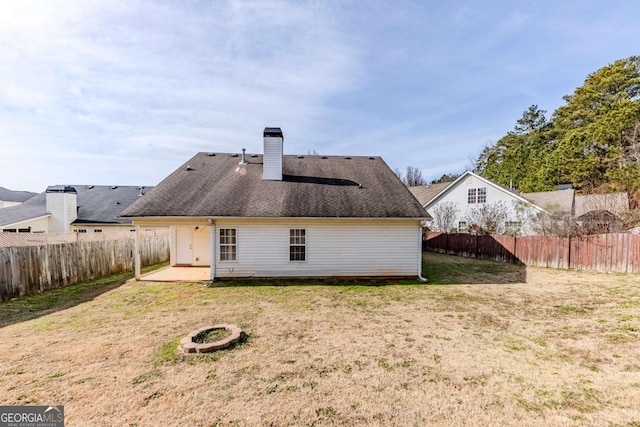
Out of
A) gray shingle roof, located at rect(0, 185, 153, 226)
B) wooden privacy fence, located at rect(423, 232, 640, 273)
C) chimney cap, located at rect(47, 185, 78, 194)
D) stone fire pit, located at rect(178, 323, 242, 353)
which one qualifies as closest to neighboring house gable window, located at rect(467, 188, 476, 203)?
wooden privacy fence, located at rect(423, 232, 640, 273)

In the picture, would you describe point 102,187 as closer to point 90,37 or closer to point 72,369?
point 90,37

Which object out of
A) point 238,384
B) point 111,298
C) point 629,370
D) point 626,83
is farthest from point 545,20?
point 626,83

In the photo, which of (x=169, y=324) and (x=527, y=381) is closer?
(x=527, y=381)

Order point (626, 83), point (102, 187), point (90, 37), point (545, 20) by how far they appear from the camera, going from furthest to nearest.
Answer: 1. point (626, 83)
2. point (102, 187)
3. point (545, 20)
4. point (90, 37)

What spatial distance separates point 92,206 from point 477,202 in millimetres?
30528

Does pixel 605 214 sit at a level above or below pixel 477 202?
below

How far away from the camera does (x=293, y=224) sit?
→ 10.4 meters

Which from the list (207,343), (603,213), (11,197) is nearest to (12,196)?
(11,197)

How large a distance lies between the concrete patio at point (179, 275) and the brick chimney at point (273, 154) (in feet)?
15.6

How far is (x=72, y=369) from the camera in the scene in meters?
4.16

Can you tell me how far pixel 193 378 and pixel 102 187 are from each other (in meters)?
→ 27.4

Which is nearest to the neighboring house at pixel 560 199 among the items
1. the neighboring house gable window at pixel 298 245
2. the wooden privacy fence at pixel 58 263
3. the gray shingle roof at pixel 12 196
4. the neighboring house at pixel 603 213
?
the neighboring house at pixel 603 213

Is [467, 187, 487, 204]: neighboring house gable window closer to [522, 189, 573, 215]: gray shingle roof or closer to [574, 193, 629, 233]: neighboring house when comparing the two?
[522, 189, 573, 215]: gray shingle roof

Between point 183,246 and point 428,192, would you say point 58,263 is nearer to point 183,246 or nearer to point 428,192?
point 183,246
